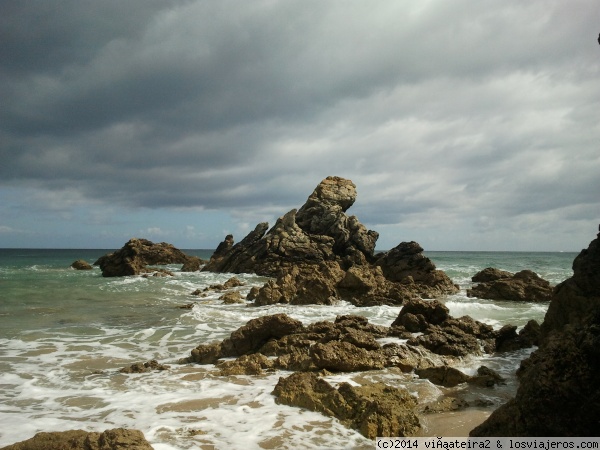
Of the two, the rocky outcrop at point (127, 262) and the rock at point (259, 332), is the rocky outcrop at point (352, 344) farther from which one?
the rocky outcrop at point (127, 262)

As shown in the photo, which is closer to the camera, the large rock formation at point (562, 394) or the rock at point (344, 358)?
the large rock formation at point (562, 394)

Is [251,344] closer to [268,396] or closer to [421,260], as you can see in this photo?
[268,396]

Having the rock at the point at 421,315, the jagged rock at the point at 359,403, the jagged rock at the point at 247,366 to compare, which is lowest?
the jagged rock at the point at 247,366

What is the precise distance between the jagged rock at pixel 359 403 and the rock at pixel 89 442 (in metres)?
2.45

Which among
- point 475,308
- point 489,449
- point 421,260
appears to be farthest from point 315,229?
point 489,449

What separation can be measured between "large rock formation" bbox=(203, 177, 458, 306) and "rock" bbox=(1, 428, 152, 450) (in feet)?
48.4

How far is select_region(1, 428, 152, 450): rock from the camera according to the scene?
173 inches

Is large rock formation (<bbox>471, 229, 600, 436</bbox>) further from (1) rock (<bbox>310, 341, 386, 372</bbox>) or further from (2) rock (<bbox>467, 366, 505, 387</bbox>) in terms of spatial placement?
(1) rock (<bbox>310, 341, 386, 372</bbox>)

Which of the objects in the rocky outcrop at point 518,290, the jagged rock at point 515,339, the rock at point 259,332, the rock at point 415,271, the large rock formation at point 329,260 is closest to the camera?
the rock at point 259,332

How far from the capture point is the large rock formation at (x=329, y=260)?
794 inches

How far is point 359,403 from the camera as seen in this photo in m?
5.73

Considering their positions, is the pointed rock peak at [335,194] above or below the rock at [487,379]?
above

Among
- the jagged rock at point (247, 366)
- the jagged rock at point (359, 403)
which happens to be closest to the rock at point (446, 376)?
the jagged rock at point (359, 403)

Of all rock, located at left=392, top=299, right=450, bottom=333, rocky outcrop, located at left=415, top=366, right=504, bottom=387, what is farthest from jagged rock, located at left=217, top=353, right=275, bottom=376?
rock, located at left=392, top=299, right=450, bottom=333
